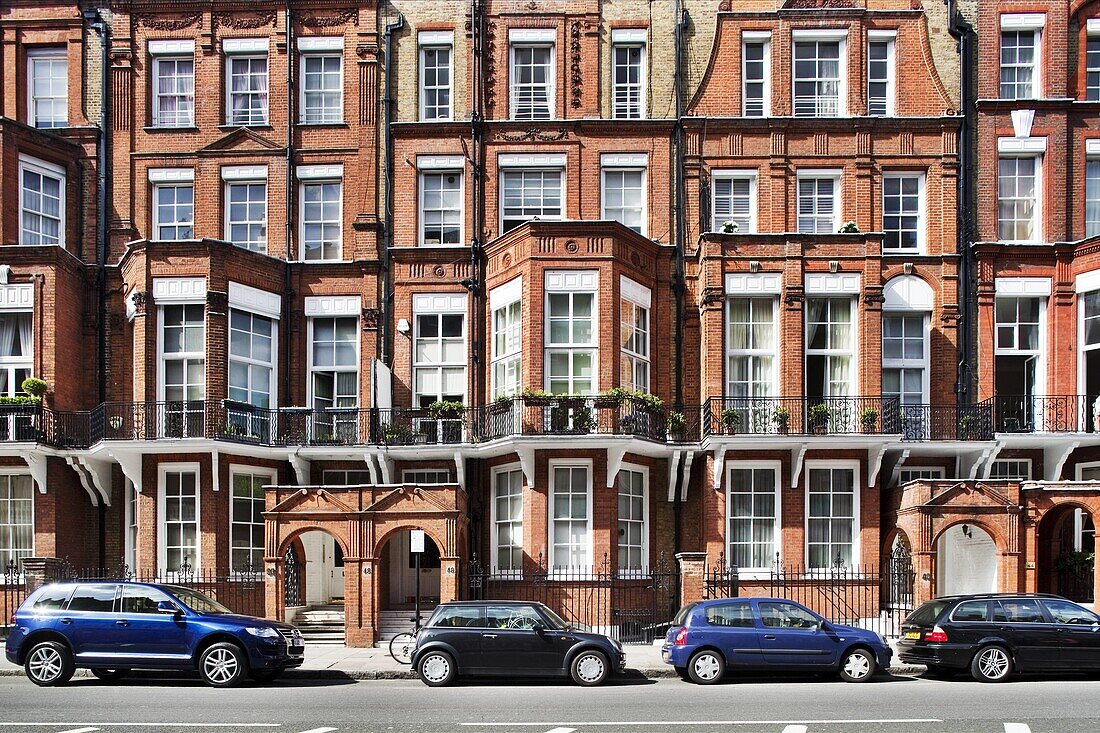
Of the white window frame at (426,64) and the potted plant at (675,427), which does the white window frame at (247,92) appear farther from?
the potted plant at (675,427)

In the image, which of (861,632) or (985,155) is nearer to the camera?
(861,632)

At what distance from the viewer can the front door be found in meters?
19.4

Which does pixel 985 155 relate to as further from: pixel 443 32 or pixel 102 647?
pixel 102 647

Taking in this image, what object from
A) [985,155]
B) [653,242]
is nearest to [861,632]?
[653,242]

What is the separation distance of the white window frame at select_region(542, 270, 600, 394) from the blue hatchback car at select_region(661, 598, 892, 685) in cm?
877

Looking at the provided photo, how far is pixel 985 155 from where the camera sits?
97.2ft

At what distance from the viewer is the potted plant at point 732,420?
89.7ft

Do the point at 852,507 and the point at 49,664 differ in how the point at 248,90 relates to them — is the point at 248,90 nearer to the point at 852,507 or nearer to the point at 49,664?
the point at 49,664

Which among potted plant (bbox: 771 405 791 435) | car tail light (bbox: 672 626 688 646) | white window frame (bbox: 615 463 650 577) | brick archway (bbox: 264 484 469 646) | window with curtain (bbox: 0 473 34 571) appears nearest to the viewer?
car tail light (bbox: 672 626 688 646)

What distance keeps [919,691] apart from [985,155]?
640 inches

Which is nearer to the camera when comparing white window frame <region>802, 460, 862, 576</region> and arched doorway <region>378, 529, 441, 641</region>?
white window frame <region>802, 460, 862, 576</region>

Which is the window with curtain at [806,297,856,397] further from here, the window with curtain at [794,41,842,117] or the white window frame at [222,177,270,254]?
the white window frame at [222,177,270,254]

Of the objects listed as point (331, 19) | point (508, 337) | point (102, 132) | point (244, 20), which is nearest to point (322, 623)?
point (508, 337)

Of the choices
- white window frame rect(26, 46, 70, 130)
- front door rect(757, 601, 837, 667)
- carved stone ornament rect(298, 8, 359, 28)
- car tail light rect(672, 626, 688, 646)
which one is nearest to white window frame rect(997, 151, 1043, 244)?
front door rect(757, 601, 837, 667)
